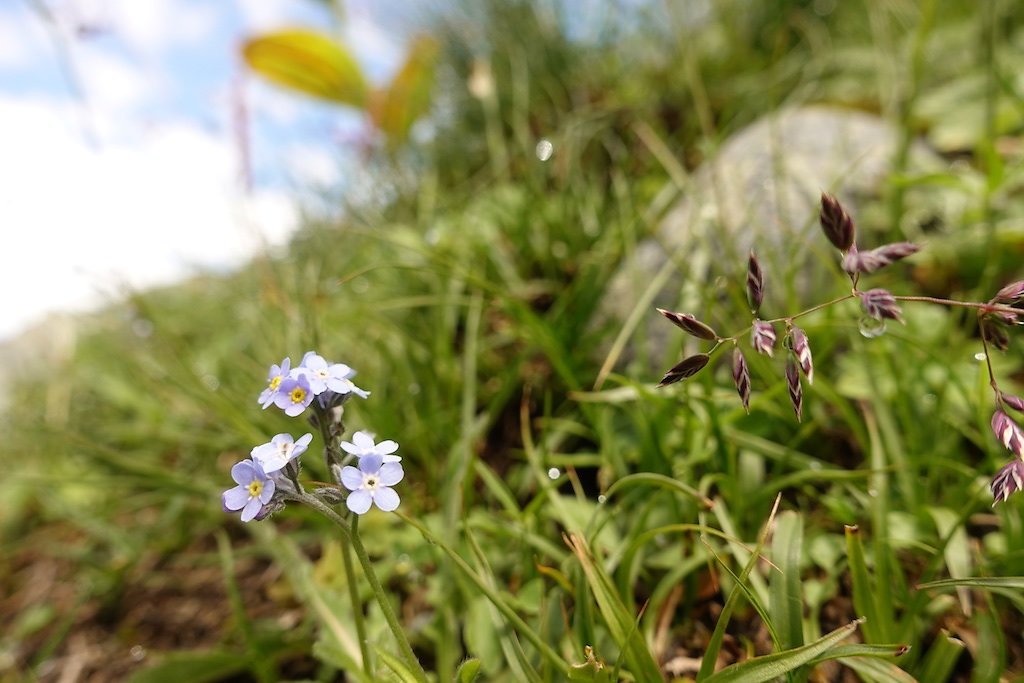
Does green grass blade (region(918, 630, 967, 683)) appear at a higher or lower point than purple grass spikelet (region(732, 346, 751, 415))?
lower

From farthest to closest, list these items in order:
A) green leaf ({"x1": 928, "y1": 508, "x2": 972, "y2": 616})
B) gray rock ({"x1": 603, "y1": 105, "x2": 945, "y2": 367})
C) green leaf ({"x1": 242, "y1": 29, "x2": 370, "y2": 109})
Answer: green leaf ({"x1": 242, "y1": 29, "x2": 370, "y2": 109}) < gray rock ({"x1": 603, "y1": 105, "x2": 945, "y2": 367}) < green leaf ({"x1": 928, "y1": 508, "x2": 972, "y2": 616})

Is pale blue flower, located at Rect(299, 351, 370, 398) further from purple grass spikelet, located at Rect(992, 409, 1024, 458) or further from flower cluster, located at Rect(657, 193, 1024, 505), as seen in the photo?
purple grass spikelet, located at Rect(992, 409, 1024, 458)

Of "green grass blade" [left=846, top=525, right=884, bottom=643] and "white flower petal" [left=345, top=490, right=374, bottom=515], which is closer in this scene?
"white flower petal" [left=345, top=490, right=374, bottom=515]

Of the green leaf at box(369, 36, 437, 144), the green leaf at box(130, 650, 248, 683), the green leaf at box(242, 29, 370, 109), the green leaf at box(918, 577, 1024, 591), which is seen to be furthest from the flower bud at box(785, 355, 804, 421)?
the green leaf at box(242, 29, 370, 109)

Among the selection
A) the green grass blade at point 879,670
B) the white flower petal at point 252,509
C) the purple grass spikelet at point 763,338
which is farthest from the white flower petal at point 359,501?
the green grass blade at point 879,670

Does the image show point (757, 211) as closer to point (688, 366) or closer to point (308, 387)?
point (688, 366)

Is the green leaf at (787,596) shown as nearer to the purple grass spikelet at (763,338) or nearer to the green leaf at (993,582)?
the green leaf at (993,582)

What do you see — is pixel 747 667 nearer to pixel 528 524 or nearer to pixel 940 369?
pixel 528 524

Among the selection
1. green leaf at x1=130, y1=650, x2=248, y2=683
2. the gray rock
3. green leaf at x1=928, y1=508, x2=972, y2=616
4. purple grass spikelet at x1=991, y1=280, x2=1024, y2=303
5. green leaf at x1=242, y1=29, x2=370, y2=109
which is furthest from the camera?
green leaf at x1=242, y1=29, x2=370, y2=109
